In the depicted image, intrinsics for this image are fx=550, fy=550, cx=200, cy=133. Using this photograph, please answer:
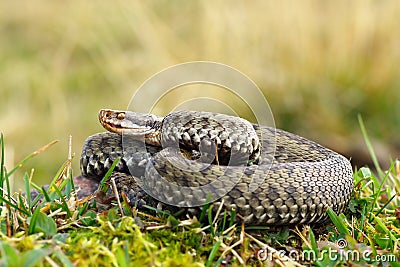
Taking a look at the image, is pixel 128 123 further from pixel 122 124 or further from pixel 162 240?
pixel 162 240

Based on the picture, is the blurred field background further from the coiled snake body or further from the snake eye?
the snake eye

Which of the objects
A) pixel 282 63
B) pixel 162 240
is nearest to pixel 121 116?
pixel 162 240

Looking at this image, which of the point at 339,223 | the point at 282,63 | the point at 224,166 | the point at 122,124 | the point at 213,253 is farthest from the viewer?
the point at 282,63

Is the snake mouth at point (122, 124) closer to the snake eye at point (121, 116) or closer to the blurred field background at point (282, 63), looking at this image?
the snake eye at point (121, 116)

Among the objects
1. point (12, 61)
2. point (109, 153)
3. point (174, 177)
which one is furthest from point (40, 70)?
point (174, 177)

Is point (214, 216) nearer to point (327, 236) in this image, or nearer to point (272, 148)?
point (327, 236)

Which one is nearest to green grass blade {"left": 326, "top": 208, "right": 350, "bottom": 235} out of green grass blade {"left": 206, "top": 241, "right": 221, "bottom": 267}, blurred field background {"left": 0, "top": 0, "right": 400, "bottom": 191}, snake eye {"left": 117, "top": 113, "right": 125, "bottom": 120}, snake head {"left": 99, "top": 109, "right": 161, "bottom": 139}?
green grass blade {"left": 206, "top": 241, "right": 221, "bottom": 267}

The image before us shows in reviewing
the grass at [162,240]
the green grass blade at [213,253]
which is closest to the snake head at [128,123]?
the grass at [162,240]
